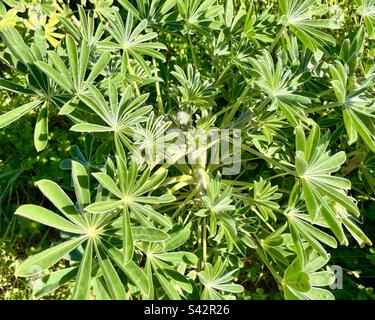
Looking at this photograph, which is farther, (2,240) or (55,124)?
(55,124)

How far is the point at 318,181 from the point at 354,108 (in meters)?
0.20

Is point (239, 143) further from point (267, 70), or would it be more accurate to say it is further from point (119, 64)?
point (119, 64)

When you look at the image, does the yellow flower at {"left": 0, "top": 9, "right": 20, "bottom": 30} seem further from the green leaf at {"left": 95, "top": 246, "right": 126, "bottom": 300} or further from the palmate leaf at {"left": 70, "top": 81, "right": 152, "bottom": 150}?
the green leaf at {"left": 95, "top": 246, "right": 126, "bottom": 300}

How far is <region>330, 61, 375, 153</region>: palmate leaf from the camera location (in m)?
1.15

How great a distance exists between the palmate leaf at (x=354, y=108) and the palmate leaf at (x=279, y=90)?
0.09 meters

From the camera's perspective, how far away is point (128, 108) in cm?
117

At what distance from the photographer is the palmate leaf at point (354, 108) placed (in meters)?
1.15

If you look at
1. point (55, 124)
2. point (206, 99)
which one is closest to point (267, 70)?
point (206, 99)

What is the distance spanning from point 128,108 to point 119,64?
29 cm

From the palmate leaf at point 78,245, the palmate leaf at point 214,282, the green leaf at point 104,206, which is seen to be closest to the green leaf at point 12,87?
the palmate leaf at point 78,245

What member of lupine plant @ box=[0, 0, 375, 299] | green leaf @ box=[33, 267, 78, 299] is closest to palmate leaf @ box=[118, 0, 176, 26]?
lupine plant @ box=[0, 0, 375, 299]

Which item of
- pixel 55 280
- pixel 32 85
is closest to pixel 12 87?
pixel 32 85

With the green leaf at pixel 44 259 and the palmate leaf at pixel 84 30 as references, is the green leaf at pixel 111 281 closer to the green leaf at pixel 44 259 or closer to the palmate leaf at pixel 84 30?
the green leaf at pixel 44 259
